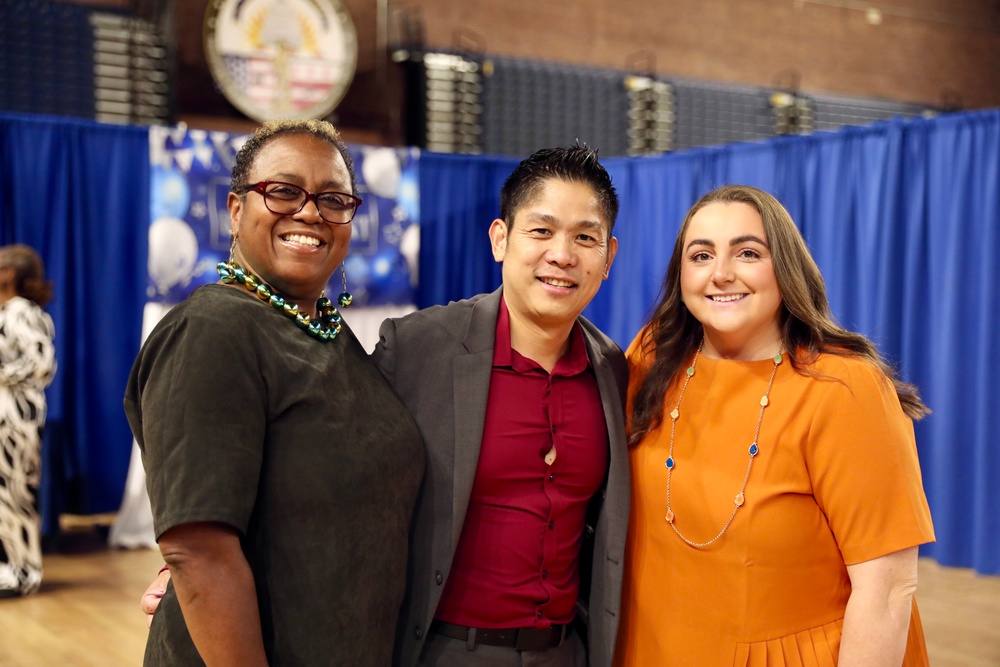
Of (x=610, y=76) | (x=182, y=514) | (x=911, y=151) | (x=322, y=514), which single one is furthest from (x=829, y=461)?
(x=610, y=76)

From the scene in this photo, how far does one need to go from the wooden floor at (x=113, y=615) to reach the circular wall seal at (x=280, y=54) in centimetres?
329

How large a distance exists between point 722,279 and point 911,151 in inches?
161

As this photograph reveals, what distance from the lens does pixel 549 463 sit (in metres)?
1.83

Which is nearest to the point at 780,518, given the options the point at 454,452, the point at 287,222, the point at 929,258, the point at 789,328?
the point at 789,328

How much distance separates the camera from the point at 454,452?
5.76 ft

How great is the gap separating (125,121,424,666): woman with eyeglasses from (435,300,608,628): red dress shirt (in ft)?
0.64

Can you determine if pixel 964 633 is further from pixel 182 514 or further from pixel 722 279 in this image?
pixel 182 514

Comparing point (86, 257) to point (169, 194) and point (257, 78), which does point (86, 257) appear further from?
point (257, 78)

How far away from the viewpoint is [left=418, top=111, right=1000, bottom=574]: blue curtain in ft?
16.2

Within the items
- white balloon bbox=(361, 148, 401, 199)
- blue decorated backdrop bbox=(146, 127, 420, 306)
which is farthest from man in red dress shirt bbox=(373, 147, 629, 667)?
white balloon bbox=(361, 148, 401, 199)

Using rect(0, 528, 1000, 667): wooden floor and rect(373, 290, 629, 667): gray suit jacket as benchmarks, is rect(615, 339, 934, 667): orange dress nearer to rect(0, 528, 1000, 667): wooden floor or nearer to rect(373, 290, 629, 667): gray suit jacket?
rect(373, 290, 629, 667): gray suit jacket

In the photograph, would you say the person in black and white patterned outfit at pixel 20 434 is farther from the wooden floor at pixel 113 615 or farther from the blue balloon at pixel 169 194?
the blue balloon at pixel 169 194

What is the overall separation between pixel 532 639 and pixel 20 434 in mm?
3833

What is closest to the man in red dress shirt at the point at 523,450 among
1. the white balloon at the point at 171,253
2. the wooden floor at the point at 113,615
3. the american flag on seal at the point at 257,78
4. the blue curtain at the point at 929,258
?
the wooden floor at the point at 113,615
